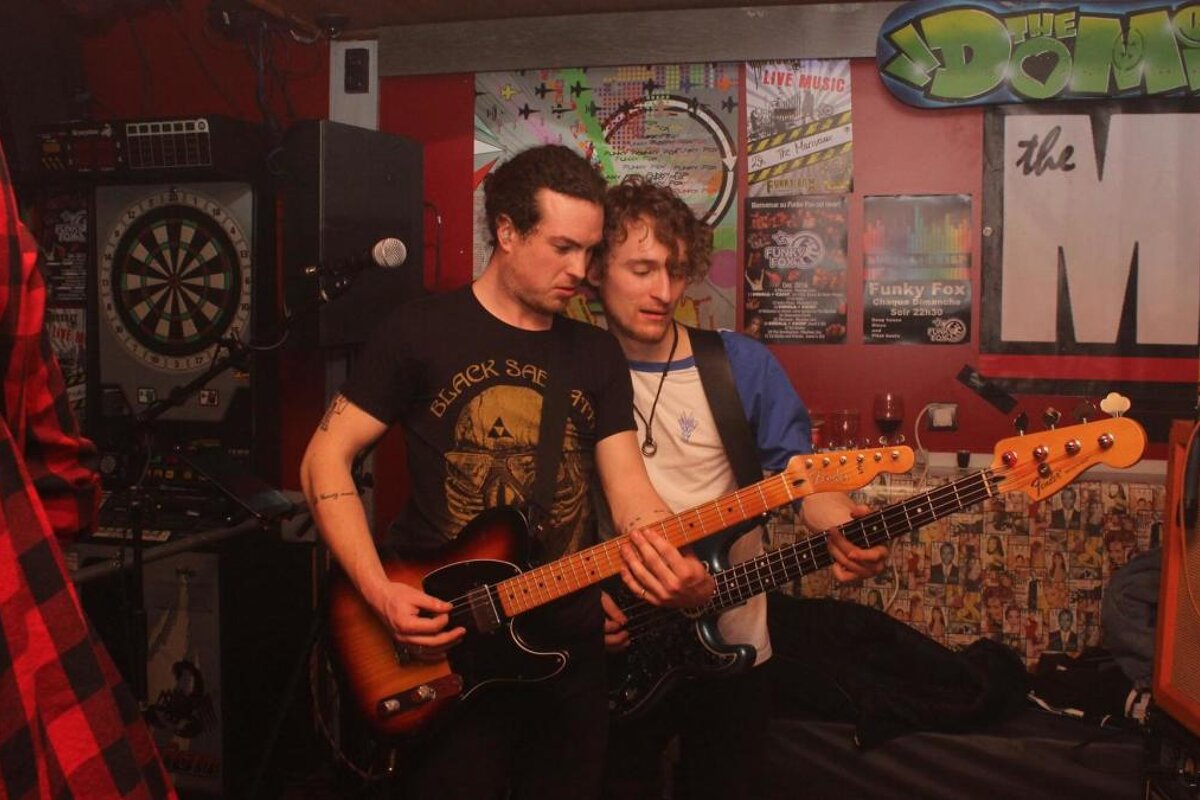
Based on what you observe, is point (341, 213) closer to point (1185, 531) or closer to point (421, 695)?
point (421, 695)

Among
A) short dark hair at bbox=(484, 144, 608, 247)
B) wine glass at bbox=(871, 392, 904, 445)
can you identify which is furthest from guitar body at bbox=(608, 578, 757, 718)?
wine glass at bbox=(871, 392, 904, 445)

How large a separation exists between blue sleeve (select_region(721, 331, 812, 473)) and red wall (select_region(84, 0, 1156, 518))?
1.05m

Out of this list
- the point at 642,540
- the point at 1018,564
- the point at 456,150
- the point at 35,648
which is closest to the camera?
the point at 35,648

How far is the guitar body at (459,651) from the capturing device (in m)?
1.83

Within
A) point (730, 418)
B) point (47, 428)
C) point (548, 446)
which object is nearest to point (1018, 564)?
point (730, 418)

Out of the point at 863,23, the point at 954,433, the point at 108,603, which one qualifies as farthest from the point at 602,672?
the point at 863,23

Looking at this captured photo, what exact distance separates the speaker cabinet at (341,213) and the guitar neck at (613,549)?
1.17 metres

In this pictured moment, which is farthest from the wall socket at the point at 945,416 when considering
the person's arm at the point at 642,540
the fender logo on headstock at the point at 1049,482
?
the person's arm at the point at 642,540

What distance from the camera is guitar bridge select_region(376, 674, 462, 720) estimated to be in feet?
6.01

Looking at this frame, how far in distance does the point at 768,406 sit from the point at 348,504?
0.98 metres

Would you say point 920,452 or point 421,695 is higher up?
point 920,452

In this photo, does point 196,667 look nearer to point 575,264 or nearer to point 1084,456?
point 575,264

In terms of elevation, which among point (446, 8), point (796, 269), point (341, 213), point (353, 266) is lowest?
point (353, 266)

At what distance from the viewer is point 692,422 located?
220 cm
